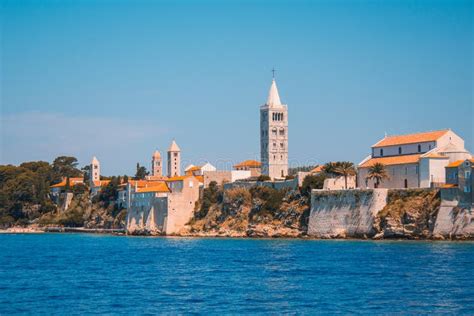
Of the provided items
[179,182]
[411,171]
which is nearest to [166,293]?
[411,171]

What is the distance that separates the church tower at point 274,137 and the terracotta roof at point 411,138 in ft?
53.6

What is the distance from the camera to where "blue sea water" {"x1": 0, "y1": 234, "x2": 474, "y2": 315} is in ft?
114

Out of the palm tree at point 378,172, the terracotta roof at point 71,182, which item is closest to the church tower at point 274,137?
the palm tree at point 378,172

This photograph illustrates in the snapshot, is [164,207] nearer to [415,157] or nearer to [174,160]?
[174,160]

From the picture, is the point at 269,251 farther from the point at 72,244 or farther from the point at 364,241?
the point at 72,244

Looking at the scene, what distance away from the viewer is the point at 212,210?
8862 cm

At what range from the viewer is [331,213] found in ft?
244

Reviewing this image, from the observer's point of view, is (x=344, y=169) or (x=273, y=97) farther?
(x=273, y=97)

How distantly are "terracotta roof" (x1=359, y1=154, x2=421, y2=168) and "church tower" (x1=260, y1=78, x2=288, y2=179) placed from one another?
55.6ft

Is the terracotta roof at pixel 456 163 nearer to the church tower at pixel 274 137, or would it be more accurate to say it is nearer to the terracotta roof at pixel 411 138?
the terracotta roof at pixel 411 138

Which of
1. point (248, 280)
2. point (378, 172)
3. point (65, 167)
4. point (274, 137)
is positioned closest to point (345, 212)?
point (378, 172)

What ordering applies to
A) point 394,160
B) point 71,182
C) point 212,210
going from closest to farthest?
point 394,160, point 212,210, point 71,182

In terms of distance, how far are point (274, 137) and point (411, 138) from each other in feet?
70.9

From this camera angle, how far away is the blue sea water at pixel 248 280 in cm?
3488
